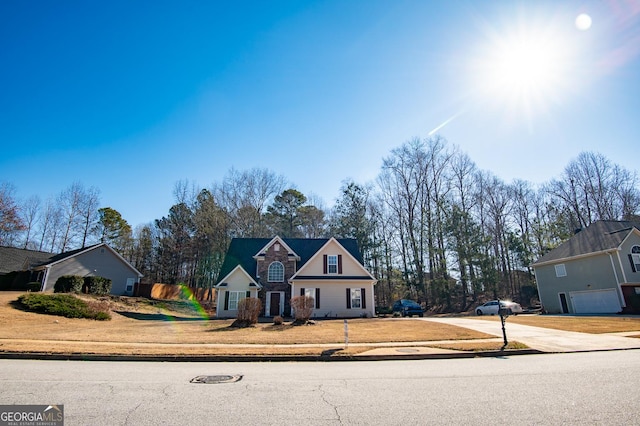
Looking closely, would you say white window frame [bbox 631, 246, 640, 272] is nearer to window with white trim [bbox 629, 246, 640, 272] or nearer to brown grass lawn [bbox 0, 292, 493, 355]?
window with white trim [bbox 629, 246, 640, 272]

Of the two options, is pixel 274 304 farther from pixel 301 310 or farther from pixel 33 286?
pixel 33 286

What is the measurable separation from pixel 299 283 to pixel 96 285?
18118mm

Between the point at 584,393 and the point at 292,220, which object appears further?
the point at 292,220

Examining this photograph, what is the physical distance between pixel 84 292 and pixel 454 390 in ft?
104

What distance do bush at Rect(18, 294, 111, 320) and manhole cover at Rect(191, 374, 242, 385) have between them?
20.1m

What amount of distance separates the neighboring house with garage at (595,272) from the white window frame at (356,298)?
1920 centimetres

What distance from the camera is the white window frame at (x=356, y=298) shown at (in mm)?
26438

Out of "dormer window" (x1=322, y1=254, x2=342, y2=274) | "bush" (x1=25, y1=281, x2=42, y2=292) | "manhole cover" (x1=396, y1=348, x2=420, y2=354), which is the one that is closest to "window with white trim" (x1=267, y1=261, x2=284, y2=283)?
"dormer window" (x1=322, y1=254, x2=342, y2=274)

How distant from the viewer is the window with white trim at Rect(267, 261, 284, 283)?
90.8 feet

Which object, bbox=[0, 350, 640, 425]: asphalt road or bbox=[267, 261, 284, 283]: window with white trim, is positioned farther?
bbox=[267, 261, 284, 283]: window with white trim

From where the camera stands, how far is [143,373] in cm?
738

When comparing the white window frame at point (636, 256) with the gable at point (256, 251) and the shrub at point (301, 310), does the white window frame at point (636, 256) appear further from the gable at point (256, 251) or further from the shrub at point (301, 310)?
the shrub at point (301, 310)

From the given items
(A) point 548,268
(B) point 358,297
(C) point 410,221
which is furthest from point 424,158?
(B) point 358,297

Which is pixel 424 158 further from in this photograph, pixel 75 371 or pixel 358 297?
pixel 75 371
